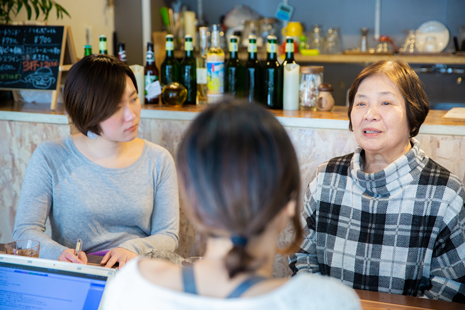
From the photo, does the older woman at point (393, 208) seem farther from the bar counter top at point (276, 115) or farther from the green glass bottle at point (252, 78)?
the green glass bottle at point (252, 78)

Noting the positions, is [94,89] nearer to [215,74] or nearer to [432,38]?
[215,74]

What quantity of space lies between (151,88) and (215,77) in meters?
0.32

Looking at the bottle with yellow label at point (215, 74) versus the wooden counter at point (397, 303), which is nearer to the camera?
the wooden counter at point (397, 303)

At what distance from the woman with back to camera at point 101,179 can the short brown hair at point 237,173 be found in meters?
0.79

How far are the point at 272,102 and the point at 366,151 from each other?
679 millimetres

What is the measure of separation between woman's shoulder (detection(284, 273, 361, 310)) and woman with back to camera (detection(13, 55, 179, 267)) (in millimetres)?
823

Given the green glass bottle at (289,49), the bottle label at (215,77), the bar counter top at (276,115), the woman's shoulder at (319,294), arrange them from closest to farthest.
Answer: the woman's shoulder at (319,294), the bar counter top at (276,115), the green glass bottle at (289,49), the bottle label at (215,77)

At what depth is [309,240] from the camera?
1398 millimetres

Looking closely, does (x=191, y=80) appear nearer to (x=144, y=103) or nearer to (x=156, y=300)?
(x=144, y=103)

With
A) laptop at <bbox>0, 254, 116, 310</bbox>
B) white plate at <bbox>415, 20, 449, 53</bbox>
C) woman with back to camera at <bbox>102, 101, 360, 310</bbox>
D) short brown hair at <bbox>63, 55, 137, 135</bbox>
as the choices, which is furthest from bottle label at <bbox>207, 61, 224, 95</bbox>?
white plate at <bbox>415, 20, 449, 53</bbox>

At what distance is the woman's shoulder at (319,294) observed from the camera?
1.76ft

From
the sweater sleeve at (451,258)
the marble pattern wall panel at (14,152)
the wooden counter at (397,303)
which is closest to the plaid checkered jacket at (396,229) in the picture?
the sweater sleeve at (451,258)

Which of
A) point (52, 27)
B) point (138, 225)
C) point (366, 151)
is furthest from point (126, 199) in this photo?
point (52, 27)

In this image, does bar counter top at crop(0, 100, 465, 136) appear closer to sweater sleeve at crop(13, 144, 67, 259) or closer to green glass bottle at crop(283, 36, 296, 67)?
green glass bottle at crop(283, 36, 296, 67)
